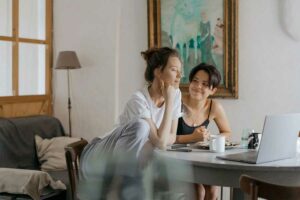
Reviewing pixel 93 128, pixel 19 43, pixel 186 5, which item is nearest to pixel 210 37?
pixel 186 5

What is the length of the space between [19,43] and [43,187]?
163 cm

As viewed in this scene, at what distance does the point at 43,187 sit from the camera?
3.31 m

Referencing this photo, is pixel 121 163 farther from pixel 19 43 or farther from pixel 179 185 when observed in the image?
pixel 19 43

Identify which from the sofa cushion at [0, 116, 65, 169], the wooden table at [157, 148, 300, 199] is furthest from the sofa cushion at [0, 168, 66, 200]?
the wooden table at [157, 148, 300, 199]

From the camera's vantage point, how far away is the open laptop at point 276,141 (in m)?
2.00

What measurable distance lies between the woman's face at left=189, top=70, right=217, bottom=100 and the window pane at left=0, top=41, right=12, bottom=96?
2.00m

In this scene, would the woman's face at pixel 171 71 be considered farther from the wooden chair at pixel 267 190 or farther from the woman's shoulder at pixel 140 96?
the wooden chair at pixel 267 190

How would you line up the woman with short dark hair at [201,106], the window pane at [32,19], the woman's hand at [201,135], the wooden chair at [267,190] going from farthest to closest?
1. the window pane at [32,19]
2. the woman with short dark hair at [201,106]
3. the woman's hand at [201,135]
4. the wooden chair at [267,190]

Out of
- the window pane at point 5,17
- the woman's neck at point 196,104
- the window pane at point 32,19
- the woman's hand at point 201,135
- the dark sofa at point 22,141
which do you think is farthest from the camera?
the window pane at point 32,19

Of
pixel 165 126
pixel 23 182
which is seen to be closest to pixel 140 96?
pixel 165 126

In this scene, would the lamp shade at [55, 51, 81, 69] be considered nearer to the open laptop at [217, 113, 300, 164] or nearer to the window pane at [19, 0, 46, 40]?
the window pane at [19, 0, 46, 40]

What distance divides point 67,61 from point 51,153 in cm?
85

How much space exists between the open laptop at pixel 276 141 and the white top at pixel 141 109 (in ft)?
1.29

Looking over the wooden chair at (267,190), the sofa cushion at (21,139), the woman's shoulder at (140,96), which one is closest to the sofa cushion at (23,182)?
the sofa cushion at (21,139)
